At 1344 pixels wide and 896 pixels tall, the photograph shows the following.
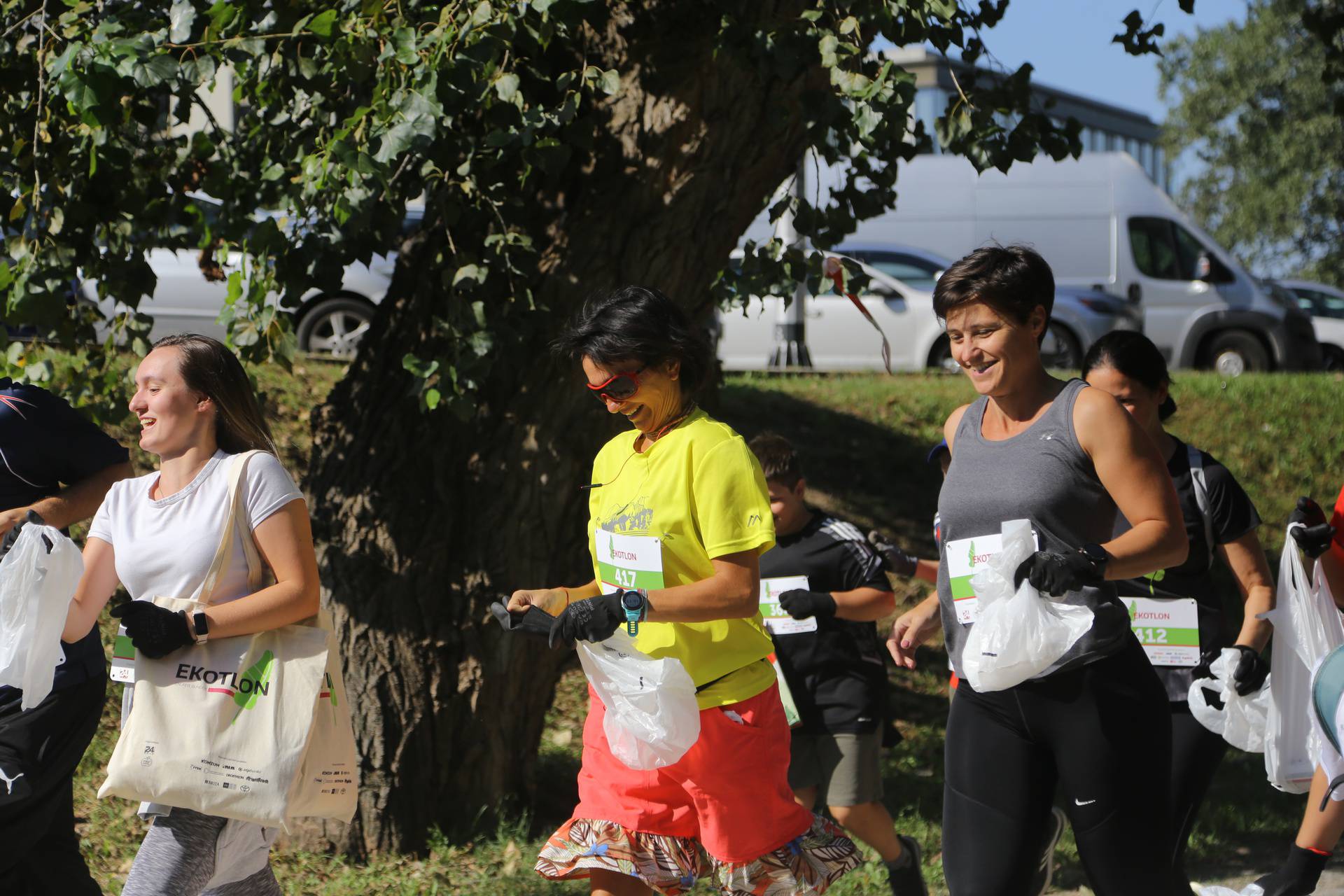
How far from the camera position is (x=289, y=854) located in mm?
5000

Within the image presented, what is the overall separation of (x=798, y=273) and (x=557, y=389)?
1.08m

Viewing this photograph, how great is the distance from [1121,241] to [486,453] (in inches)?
523

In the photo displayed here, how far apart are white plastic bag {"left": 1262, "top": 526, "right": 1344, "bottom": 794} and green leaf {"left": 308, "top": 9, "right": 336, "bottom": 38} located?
2824 millimetres

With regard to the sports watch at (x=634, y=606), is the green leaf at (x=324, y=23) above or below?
above

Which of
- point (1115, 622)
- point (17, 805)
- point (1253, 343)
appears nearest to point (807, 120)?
point (1115, 622)

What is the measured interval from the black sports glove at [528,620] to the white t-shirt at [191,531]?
1.72 feet

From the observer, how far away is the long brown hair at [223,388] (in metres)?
3.13

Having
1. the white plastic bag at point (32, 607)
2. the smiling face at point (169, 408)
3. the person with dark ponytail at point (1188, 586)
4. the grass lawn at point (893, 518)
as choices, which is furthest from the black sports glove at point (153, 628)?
the person with dark ponytail at point (1188, 586)

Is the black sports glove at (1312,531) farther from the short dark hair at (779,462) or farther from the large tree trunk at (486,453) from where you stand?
the large tree trunk at (486,453)

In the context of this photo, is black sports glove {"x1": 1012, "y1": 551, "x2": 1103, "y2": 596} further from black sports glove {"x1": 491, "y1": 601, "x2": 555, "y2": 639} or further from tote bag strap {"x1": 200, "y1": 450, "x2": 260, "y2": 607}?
tote bag strap {"x1": 200, "y1": 450, "x2": 260, "y2": 607}

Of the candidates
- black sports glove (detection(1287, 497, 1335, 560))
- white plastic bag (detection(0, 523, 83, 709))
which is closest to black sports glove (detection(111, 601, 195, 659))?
white plastic bag (detection(0, 523, 83, 709))

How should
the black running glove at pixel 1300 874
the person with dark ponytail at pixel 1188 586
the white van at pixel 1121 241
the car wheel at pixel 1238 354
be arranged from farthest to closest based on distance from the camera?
the white van at pixel 1121 241, the car wheel at pixel 1238 354, the black running glove at pixel 1300 874, the person with dark ponytail at pixel 1188 586

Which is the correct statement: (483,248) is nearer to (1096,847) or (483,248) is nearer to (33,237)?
(33,237)

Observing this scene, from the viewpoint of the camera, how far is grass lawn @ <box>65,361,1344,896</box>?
16.2ft
